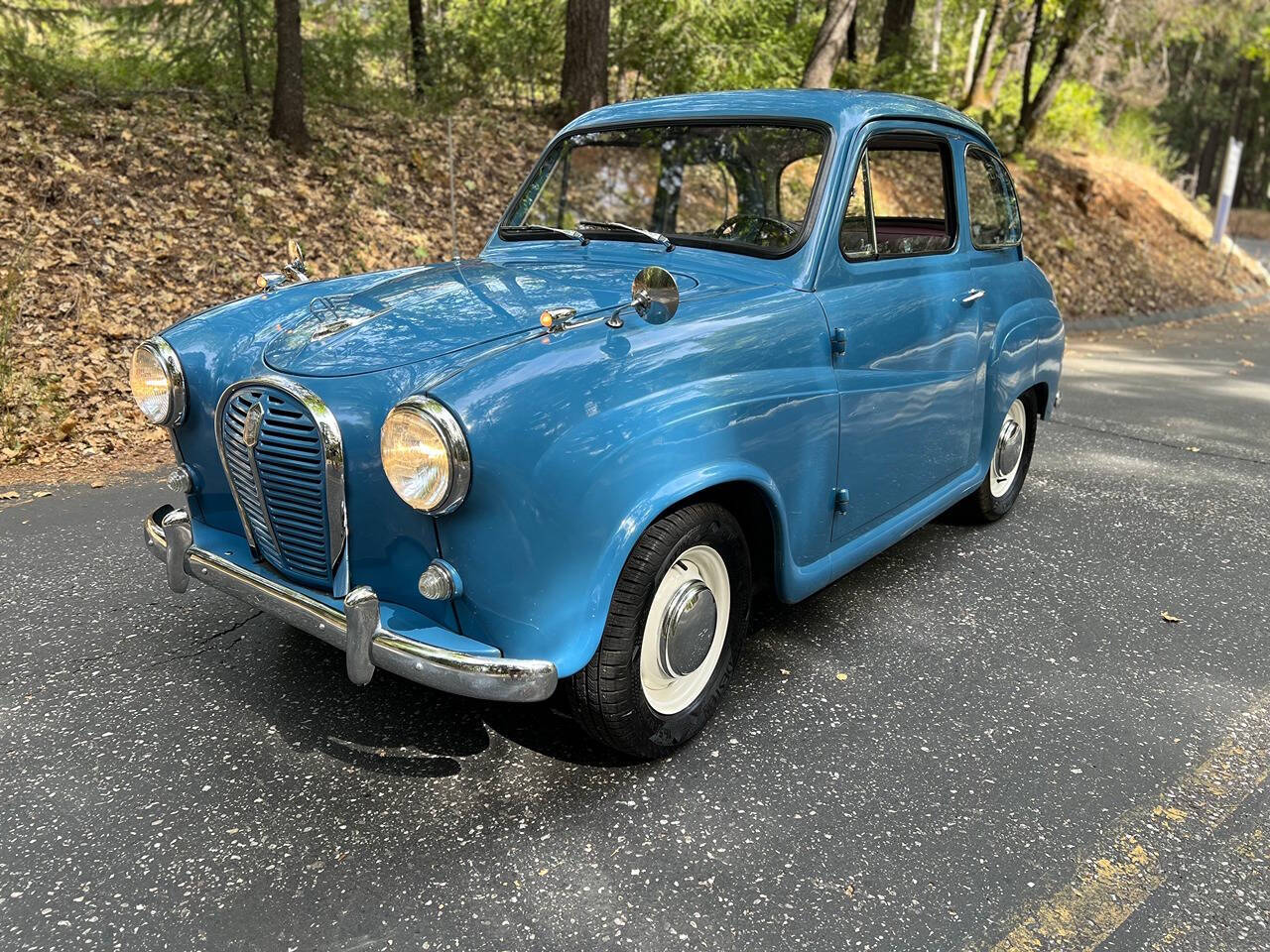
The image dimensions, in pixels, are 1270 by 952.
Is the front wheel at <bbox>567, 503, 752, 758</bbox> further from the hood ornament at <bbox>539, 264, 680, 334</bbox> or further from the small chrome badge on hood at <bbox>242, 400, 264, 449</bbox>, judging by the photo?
the small chrome badge on hood at <bbox>242, 400, 264, 449</bbox>

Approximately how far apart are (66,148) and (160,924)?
7.41 metres

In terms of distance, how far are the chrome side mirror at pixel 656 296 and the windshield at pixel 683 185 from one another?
72 centimetres

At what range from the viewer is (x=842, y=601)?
3.75 meters

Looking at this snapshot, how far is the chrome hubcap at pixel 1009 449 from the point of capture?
14.7 ft

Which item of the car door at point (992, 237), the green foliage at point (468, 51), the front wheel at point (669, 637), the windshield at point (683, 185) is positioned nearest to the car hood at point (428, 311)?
the windshield at point (683, 185)

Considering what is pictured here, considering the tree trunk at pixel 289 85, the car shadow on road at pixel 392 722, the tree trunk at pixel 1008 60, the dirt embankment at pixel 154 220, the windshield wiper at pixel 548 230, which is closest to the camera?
the car shadow on road at pixel 392 722

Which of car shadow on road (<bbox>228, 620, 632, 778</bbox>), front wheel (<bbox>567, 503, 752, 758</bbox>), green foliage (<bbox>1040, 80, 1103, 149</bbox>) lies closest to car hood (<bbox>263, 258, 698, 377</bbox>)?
front wheel (<bbox>567, 503, 752, 758</bbox>)

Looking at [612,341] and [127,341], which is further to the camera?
[127,341]

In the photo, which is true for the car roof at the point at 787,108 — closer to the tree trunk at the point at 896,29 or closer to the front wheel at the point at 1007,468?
the front wheel at the point at 1007,468

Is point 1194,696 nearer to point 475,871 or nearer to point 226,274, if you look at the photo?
point 475,871

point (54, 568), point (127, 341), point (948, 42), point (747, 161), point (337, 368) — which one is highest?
point (948, 42)

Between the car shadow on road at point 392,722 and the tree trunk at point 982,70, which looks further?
the tree trunk at point 982,70

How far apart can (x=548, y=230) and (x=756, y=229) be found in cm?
86

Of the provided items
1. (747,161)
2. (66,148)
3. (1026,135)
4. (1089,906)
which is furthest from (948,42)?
(1089,906)
